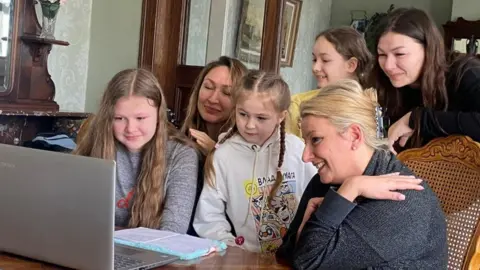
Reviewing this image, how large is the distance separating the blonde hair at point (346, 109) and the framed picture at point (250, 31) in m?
1.79

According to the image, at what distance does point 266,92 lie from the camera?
72.0 inches

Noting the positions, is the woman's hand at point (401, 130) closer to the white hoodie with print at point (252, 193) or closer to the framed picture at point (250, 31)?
the white hoodie with print at point (252, 193)

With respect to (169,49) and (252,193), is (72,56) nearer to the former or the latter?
(169,49)

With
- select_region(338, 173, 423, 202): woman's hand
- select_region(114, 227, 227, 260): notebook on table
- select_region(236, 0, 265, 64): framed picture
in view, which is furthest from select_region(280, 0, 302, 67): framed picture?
select_region(338, 173, 423, 202): woman's hand

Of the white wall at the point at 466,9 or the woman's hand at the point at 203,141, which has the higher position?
the white wall at the point at 466,9

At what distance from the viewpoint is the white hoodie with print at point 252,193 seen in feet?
5.74

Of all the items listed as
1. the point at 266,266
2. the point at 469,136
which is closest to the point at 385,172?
the point at 266,266

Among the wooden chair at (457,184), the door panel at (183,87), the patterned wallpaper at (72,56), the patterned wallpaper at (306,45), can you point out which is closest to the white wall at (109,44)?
the patterned wallpaper at (72,56)

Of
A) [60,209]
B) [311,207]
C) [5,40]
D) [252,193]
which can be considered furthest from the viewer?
[5,40]

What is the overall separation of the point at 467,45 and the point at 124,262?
127 inches

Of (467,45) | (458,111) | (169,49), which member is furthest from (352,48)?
(467,45)

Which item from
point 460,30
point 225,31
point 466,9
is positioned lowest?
point 225,31

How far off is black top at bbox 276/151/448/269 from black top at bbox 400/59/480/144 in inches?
18.9

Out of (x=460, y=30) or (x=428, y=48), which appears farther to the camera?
(x=460, y=30)
